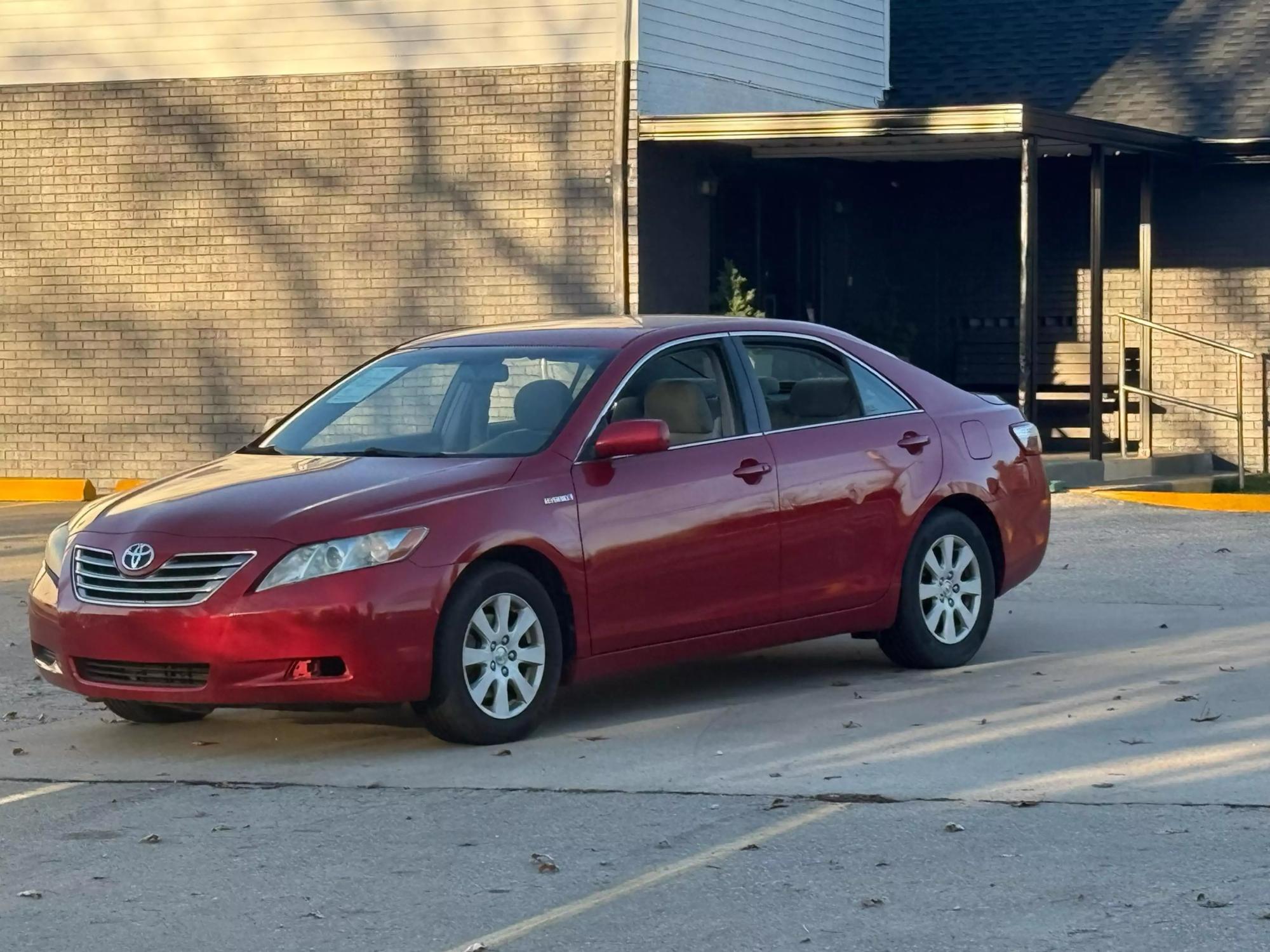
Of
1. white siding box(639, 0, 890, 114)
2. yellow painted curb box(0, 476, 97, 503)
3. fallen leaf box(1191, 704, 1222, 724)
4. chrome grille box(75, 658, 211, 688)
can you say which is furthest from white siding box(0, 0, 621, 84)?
chrome grille box(75, 658, 211, 688)

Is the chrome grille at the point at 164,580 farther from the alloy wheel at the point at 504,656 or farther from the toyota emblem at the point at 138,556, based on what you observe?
the alloy wheel at the point at 504,656

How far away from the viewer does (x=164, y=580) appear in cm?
755

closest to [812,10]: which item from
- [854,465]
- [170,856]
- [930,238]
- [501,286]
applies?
[930,238]

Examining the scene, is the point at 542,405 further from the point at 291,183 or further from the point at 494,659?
the point at 291,183

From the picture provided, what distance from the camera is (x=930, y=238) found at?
856 inches

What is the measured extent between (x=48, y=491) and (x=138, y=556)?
11194mm

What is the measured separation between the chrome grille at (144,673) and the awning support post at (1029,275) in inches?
407

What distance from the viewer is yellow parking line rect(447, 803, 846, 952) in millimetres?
5367

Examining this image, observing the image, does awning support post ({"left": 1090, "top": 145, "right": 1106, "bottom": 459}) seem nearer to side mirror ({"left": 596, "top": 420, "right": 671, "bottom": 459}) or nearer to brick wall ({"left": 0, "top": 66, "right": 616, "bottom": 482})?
brick wall ({"left": 0, "top": 66, "right": 616, "bottom": 482})

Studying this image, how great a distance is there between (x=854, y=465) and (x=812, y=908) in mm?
3694

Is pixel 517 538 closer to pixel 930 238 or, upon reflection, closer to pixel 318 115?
pixel 318 115

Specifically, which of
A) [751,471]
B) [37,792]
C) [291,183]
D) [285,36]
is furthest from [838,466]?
[285,36]

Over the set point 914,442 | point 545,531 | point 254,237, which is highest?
point 254,237

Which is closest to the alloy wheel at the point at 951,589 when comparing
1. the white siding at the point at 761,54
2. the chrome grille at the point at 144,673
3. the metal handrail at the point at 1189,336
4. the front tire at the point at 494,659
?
the front tire at the point at 494,659
